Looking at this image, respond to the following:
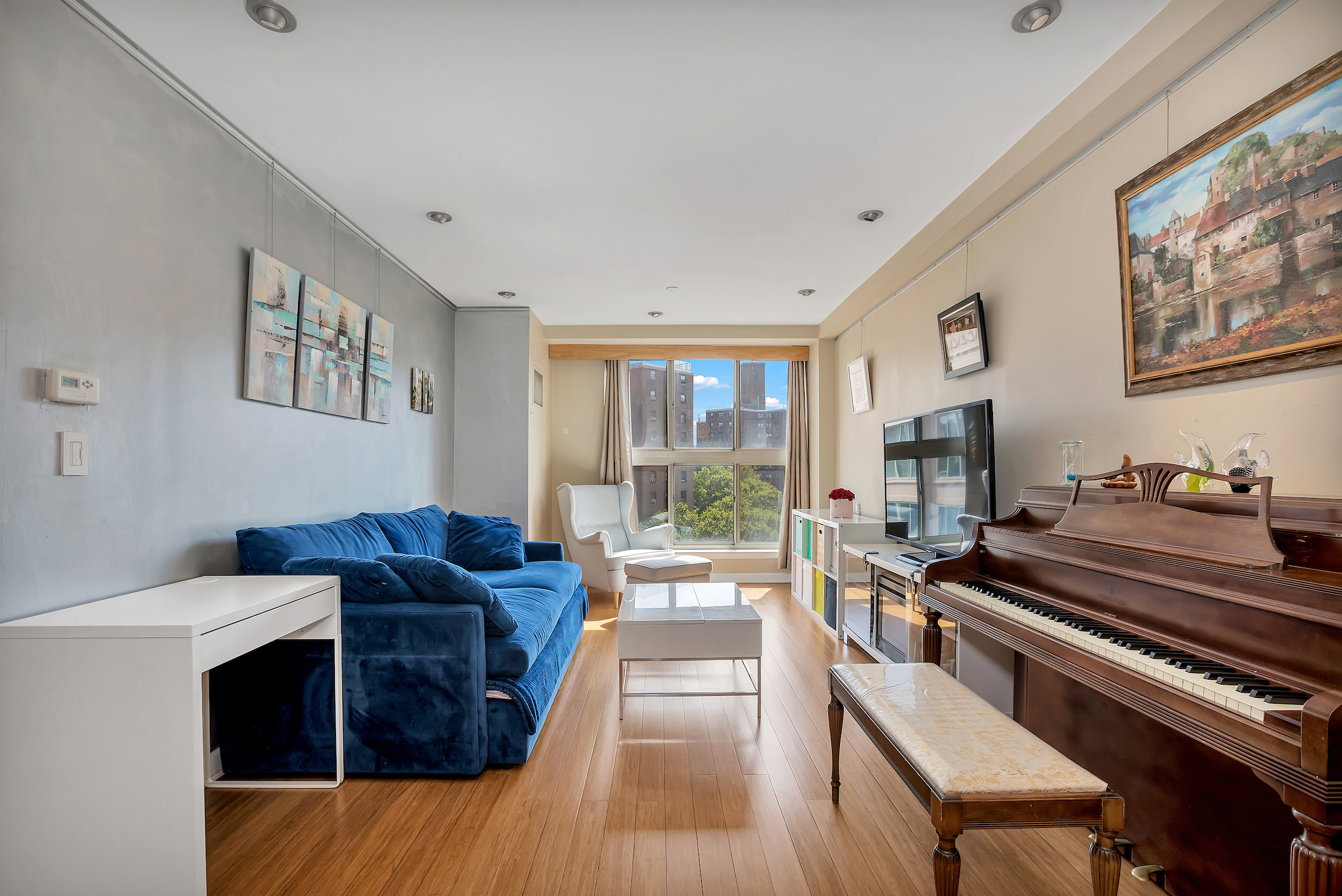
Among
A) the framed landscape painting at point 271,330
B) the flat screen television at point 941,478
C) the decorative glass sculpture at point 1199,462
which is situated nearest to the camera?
the decorative glass sculpture at point 1199,462

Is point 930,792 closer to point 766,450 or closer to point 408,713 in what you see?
point 408,713

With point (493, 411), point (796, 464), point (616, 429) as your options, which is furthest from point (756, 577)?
point (493, 411)

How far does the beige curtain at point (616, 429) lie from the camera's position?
6.42 m

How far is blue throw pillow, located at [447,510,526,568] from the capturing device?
13.7 feet

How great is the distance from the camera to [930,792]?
142cm

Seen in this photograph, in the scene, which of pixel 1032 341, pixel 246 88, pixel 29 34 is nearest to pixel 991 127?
pixel 1032 341

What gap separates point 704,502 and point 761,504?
594 mm

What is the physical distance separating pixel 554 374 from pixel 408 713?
14.8 ft

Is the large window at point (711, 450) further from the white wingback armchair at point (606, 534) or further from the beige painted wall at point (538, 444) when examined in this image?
the beige painted wall at point (538, 444)

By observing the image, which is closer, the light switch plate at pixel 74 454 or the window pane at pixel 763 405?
the light switch plate at pixel 74 454

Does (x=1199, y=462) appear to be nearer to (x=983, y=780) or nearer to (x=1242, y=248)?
(x=1242, y=248)

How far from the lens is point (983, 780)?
1.37 metres

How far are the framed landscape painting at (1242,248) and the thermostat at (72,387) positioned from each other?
3270 mm

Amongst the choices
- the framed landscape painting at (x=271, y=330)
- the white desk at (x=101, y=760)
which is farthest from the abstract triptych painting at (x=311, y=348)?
the white desk at (x=101, y=760)
